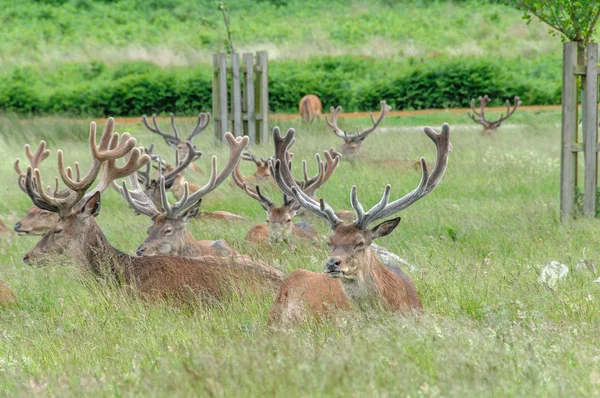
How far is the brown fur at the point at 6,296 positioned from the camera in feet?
25.7

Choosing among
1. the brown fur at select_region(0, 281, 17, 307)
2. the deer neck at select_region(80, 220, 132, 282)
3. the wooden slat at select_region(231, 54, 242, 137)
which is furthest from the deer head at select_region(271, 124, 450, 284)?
the wooden slat at select_region(231, 54, 242, 137)

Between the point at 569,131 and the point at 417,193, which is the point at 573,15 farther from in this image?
the point at 417,193

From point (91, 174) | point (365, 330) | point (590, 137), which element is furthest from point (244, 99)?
point (365, 330)

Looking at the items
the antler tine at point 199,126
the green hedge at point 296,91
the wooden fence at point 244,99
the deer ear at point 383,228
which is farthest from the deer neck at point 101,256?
the green hedge at point 296,91

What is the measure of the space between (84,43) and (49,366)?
3766 centimetres

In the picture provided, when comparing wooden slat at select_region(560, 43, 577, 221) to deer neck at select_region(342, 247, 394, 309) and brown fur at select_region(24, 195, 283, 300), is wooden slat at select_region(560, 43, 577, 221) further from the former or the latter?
deer neck at select_region(342, 247, 394, 309)

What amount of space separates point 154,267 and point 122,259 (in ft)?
1.34

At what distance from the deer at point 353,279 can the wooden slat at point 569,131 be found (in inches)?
168

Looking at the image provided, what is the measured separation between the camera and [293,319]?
639cm

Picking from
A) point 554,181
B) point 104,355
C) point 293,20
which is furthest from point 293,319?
point 293,20

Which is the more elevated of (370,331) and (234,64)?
(234,64)

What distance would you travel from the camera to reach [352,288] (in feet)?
20.7

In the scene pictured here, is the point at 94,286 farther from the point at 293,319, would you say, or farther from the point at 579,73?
the point at 579,73

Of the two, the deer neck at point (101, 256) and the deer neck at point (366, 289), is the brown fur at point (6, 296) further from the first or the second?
the deer neck at point (366, 289)
